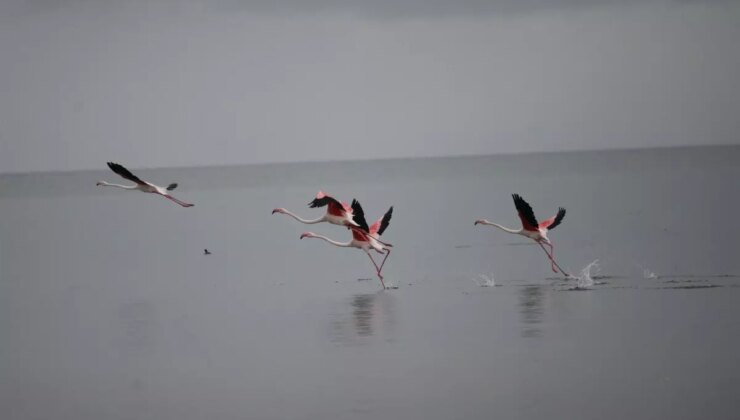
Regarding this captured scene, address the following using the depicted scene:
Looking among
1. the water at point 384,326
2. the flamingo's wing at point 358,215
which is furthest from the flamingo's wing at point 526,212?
the flamingo's wing at point 358,215

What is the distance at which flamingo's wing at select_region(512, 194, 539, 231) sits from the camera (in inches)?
688

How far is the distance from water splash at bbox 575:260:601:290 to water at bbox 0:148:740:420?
0.17 meters

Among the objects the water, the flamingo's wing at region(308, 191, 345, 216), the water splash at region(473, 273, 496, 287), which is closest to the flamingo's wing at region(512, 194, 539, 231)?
the water

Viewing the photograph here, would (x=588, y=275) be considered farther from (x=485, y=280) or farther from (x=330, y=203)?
(x=330, y=203)

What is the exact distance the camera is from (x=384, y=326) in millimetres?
14719

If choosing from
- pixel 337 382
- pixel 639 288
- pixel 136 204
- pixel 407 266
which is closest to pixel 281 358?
pixel 337 382

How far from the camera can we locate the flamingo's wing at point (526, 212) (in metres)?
17.5

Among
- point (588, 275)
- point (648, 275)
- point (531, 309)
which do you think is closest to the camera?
point (531, 309)

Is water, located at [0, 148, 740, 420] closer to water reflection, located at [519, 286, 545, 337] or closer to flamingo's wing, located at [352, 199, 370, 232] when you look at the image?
water reflection, located at [519, 286, 545, 337]

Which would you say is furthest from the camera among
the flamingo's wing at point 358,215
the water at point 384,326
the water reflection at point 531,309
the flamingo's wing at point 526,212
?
the flamingo's wing at point 526,212

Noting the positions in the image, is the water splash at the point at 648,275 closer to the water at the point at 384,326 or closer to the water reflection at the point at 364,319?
the water at the point at 384,326

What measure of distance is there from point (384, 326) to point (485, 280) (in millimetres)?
3720

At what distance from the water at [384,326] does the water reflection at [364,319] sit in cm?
3

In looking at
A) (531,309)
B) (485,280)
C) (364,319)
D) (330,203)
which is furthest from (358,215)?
(531,309)
